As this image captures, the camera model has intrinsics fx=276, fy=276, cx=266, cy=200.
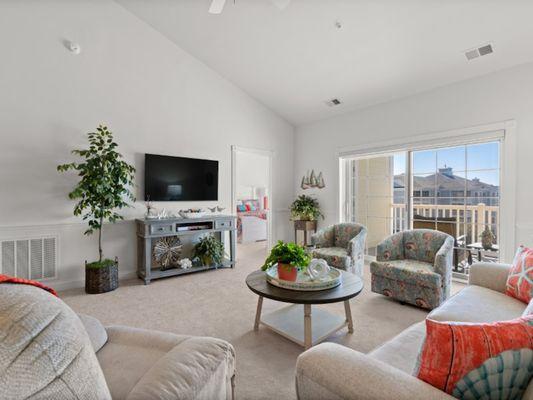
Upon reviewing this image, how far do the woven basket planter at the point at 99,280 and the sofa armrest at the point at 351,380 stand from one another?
3.05m

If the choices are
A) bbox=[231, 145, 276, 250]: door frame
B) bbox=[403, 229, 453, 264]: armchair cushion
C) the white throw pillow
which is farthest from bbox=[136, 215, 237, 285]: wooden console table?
the white throw pillow

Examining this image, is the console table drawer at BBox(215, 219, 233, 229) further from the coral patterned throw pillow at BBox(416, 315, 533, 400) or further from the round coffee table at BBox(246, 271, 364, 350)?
the coral patterned throw pillow at BBox(416, 315, 533, 400)

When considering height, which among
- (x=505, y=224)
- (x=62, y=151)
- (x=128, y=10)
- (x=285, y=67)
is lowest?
(x=505, y=224)

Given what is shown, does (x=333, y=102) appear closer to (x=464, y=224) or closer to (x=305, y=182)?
(x=305, y=182)

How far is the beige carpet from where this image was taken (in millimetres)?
Result: 1814

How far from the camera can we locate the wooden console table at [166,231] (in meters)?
3.59

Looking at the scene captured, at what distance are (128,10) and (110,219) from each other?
2.89 m

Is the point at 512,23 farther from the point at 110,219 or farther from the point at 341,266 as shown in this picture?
the point at 110,219

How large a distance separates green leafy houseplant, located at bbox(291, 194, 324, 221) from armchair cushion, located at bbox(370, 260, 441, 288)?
2.19 metres

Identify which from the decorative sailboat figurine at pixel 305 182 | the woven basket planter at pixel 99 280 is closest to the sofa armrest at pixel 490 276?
the decorative sailboat figurine at pixel 305 182

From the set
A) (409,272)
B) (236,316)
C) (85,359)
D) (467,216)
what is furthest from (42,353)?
(467,216)

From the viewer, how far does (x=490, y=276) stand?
2188 mm

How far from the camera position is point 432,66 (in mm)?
3418

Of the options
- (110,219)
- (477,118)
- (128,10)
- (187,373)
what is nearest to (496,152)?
(477,118)
